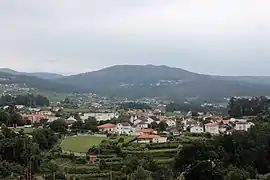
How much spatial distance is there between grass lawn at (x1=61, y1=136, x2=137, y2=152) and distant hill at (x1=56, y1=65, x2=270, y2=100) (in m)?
75.9

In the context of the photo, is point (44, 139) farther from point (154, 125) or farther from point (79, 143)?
point (154, 125)

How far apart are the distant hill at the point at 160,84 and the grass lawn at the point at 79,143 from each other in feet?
249

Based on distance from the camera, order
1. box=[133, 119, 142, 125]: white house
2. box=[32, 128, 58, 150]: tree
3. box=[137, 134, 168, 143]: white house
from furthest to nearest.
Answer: box=[133, 119, 142, 125]: white house → box=[137, 134, 168, 143]: white house → box=[32, 128, 58, 150]: tree

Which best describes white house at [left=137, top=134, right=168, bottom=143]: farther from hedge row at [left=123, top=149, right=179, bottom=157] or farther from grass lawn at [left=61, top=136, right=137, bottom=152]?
hedge row at [left=123, top=149, right=179, bottom=157]

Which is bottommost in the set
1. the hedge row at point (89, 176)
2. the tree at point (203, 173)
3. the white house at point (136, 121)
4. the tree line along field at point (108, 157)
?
the hedge row at point (89, 176)

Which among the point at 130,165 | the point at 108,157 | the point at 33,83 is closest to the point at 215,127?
the point at 108,157

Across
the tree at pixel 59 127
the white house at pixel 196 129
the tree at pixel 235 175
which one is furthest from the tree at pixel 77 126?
the tree at pixel 235 175

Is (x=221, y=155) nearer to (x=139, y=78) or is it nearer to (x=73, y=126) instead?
(x=73, y=126)

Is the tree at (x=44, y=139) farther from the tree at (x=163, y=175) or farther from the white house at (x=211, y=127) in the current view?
the white house at (x=211, y=127)

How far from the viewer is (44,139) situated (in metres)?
29.3

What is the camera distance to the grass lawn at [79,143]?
96.7ft

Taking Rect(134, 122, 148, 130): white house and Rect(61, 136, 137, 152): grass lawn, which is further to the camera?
Rect(134, 122, 148, 130): white house

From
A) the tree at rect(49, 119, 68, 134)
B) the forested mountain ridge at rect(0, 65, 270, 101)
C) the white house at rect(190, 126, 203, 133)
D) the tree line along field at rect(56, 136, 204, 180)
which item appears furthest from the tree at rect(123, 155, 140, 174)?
the forested mountain ridge at rect(0, 65, 270, 101)

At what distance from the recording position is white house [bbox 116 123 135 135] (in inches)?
1558
